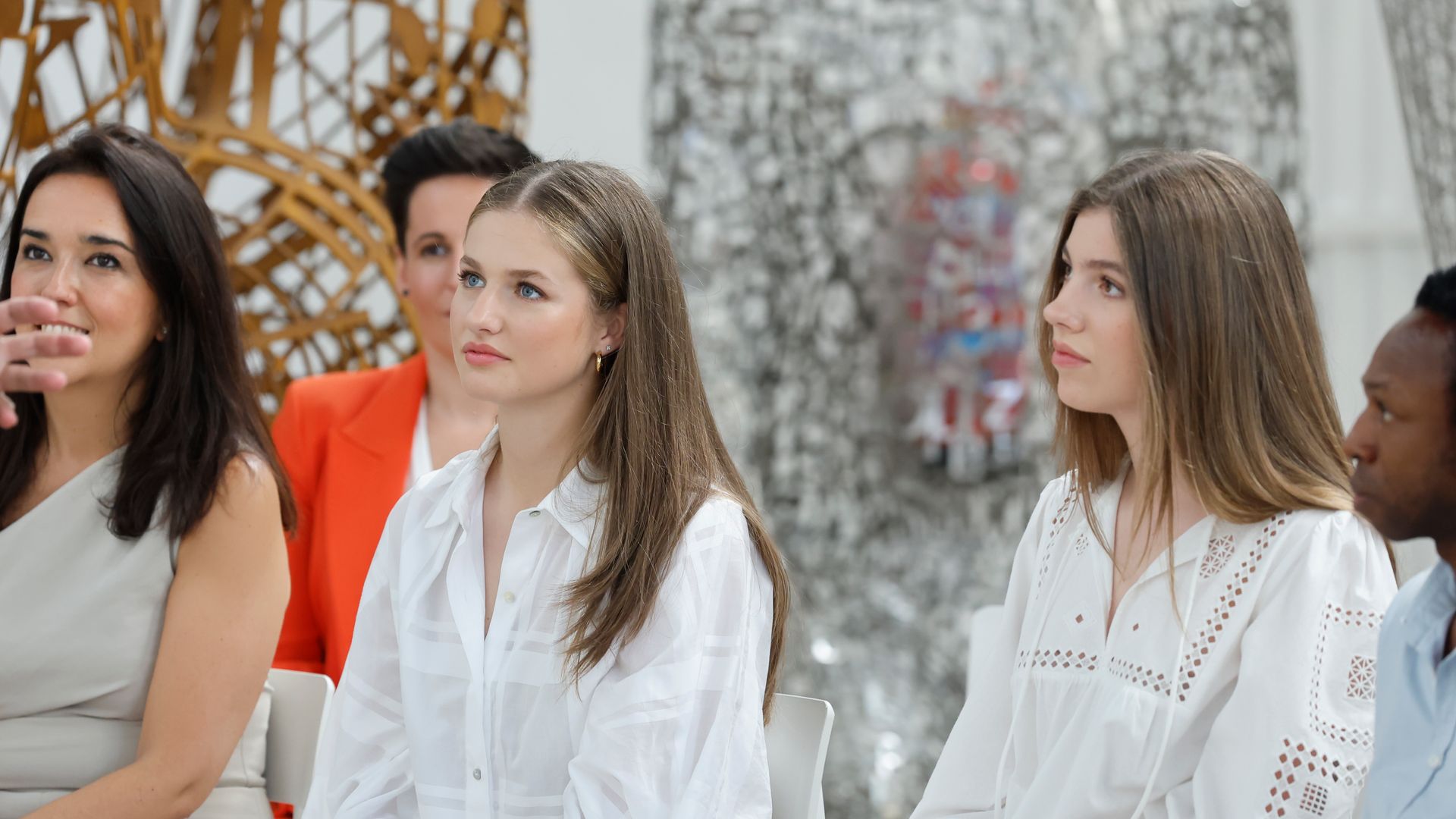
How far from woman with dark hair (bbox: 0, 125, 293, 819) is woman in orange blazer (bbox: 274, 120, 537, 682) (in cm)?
27

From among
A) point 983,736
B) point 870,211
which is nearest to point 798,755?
point 983,736

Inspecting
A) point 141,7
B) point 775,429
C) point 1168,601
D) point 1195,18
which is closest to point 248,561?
point 141,7

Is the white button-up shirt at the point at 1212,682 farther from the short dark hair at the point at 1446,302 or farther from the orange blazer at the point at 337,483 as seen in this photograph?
the orange blazer at the point at 337,483

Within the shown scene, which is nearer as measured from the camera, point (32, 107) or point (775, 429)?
point (32, 107)

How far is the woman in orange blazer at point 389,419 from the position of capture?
198 cm

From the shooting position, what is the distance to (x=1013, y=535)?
296 centimetres

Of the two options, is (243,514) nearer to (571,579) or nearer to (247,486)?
(247,486)

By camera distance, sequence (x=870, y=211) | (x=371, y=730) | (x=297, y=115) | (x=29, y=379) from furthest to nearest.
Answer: (x=870, y=211)
(x=297, y=115)
(x=371, y=730)
(x=29, y=379)

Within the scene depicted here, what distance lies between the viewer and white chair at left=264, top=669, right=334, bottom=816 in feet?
5.50

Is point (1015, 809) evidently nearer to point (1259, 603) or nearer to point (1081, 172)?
point (1259, 603)

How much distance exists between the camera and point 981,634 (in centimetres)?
183

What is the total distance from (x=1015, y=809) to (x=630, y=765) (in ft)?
1.23

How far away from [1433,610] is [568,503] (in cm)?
77

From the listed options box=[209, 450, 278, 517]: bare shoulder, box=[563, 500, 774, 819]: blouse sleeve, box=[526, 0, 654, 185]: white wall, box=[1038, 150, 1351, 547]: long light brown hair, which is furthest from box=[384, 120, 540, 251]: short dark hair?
box=[526, 0, 654, 185]: white wall
